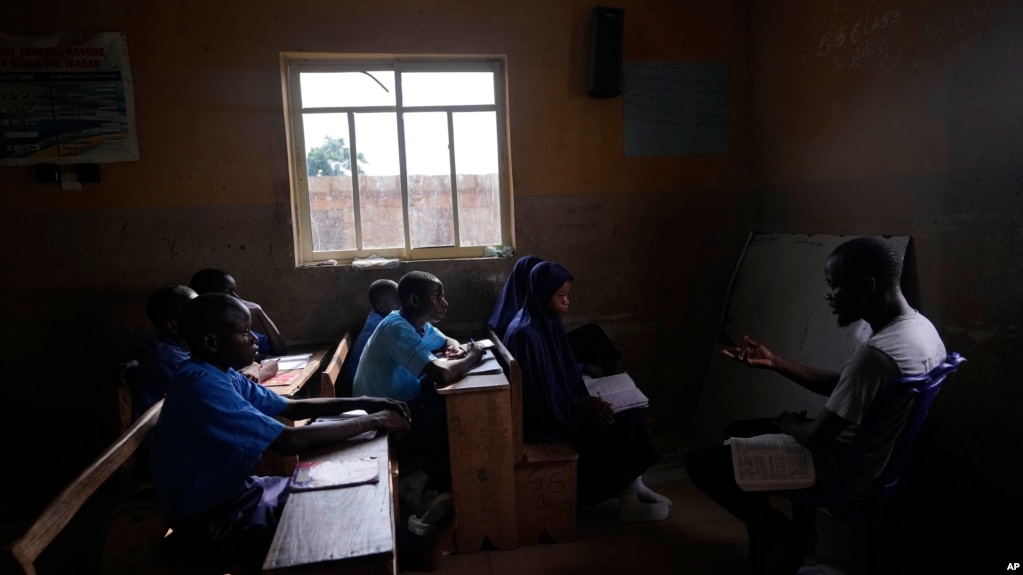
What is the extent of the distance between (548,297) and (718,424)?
1.77m

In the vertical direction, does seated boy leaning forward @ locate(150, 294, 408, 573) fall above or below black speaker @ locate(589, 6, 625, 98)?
below

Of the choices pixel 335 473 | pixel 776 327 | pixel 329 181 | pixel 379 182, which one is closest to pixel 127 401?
pixel 335 473

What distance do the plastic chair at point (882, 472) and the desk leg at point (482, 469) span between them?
1.11 meters

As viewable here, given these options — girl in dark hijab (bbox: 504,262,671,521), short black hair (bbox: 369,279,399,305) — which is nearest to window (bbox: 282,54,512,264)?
short black hair (bbox: 369,279,399,305)

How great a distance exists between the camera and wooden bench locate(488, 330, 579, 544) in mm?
2713

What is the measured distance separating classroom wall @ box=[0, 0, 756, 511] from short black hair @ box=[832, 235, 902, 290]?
209 centimetres

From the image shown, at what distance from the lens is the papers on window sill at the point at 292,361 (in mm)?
3140

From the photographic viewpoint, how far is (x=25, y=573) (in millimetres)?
1231

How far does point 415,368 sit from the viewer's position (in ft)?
8.66

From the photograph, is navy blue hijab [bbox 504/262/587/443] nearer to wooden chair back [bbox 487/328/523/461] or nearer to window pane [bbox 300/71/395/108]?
wooden chair back [bbox 487/328/523/461]

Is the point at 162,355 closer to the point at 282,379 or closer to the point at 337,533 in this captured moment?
the point at 282,379

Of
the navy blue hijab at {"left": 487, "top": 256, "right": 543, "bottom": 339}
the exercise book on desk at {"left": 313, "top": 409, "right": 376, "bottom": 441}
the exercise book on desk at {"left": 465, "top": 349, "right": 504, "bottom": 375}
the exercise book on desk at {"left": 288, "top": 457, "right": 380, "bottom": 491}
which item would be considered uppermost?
the navy blue hijab at {"left": 487, "top": 256, "right": 543, "bottom": 339}

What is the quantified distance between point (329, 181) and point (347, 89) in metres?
0.61

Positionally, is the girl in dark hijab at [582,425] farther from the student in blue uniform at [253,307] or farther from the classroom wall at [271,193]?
the student in blue uniform at [253,307]
